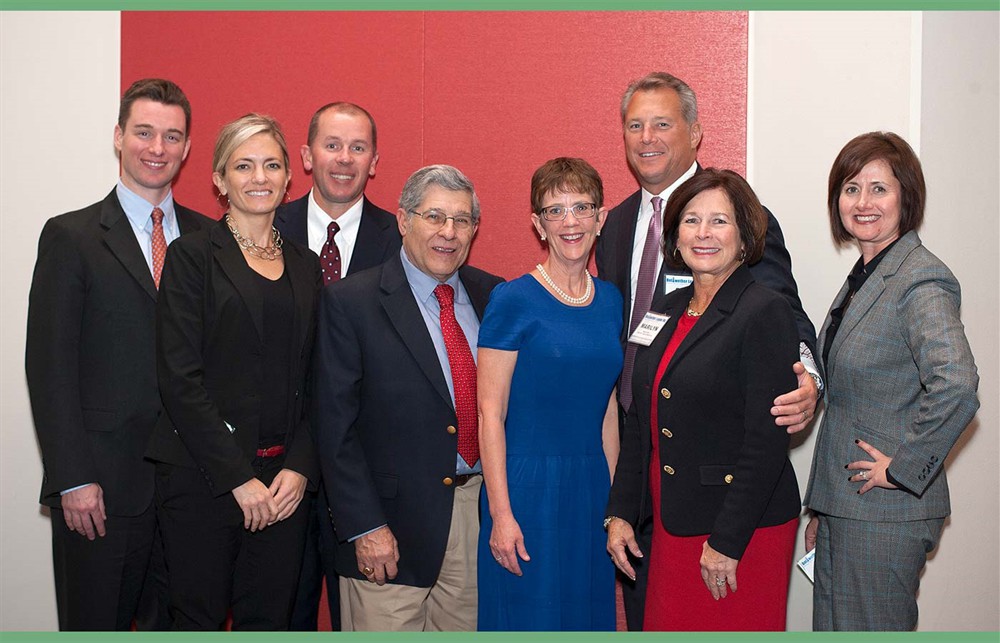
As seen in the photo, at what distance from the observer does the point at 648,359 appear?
2926 mm

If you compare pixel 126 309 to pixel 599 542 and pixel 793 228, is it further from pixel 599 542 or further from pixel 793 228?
pixel 793 228

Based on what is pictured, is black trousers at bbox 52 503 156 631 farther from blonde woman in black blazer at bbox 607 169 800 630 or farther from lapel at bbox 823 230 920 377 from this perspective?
lapel at bbox 823 230 920 377

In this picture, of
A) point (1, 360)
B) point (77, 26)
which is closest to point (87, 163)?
point (77, 26)

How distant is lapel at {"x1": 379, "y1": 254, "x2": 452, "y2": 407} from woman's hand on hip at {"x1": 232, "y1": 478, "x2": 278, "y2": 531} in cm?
67

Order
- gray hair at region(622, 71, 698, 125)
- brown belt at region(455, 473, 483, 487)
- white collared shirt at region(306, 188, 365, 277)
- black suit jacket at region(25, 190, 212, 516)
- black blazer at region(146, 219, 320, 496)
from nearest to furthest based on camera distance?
black blazer at region(146, 219, 320, 496) < brown belt at region(455, 473, 483, 487) < black suit jacket at region(25, 190, 212, 516) < gray hair at region(622, 71, 698, 125) < white collared shirt at region(306, 188, 365, 277)

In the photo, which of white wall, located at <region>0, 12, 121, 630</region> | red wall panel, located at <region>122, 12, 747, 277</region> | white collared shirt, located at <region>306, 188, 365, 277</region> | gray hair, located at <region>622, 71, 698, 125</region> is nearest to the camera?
gray hair, located at <region>622, 71, 698, 125</region>

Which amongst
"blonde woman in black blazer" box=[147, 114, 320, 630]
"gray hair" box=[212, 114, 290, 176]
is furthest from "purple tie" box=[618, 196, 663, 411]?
"gray hair" box=[212, 114, 290, 176]

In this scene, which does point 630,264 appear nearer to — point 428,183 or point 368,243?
point 428,183

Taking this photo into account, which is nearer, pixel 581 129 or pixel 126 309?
pixel 126 309

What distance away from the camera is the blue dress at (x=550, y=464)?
297cm

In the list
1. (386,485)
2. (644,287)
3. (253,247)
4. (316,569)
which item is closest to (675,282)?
(644,287)

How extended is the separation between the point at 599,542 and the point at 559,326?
0.77m

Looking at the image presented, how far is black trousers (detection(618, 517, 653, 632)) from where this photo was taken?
322cm

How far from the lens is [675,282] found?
329 cm
